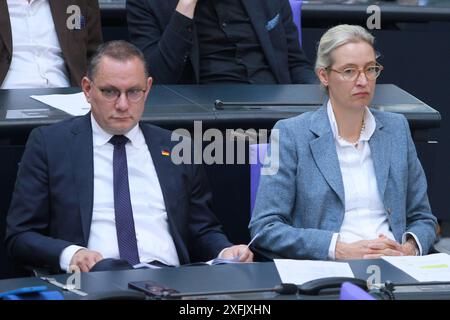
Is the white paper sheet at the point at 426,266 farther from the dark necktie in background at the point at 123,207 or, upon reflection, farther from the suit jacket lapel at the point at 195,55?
the suit jacket lapel at the point at 195,55

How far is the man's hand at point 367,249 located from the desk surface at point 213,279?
1.41 feet

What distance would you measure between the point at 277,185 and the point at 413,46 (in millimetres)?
2579

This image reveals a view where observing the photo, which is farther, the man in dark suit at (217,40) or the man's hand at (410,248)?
the man in dark suit at (217,40)

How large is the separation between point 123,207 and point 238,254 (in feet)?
1.46

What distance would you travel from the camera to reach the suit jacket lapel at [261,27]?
17.5ft

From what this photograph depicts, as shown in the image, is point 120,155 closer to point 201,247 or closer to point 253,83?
point 201,247

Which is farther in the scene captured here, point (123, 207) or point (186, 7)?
point (186, 7)

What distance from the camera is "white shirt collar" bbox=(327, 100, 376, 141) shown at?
4.01m

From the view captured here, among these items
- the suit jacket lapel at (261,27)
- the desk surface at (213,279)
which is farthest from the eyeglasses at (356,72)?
the suit jacket lapel at (261,27)

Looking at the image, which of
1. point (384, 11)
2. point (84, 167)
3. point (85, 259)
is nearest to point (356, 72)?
point (84, 167)

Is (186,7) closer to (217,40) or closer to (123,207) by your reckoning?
(217,40)

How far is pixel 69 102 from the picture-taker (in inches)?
177

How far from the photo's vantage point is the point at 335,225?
391 centimetres

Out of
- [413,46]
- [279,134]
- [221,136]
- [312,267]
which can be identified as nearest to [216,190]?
[221,136]
